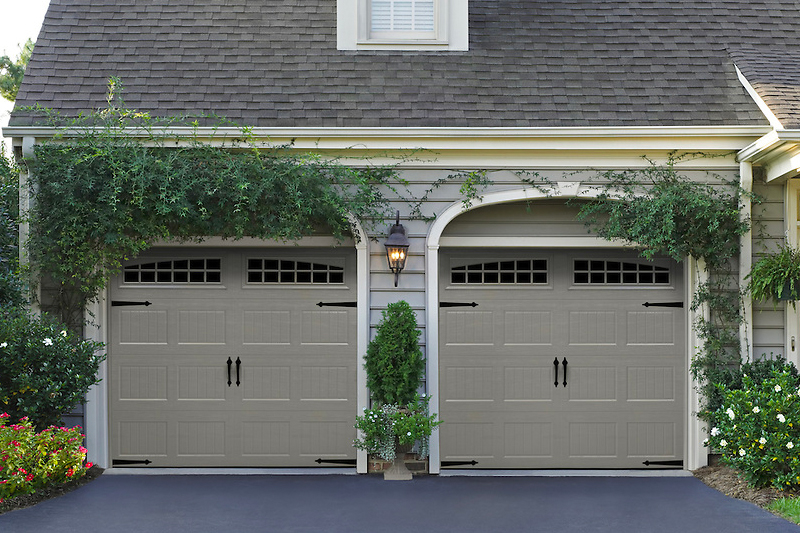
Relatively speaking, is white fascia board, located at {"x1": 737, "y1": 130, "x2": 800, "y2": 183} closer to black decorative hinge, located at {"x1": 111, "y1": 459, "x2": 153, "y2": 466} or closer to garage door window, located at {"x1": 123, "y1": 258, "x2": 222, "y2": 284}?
garage door window, located at {"x1": 123, "y1": 258, "x2": 222, "y2": 284}

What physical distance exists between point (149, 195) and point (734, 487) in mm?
5273

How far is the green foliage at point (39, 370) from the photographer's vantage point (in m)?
5.80

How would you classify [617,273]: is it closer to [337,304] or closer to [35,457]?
[337,304]

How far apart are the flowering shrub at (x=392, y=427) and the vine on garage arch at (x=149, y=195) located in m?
1.59

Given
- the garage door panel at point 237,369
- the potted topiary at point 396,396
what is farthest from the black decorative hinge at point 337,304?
the potted topiary at point 396,396

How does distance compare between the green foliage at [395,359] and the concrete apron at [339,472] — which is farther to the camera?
the concrete apron at [339,472]

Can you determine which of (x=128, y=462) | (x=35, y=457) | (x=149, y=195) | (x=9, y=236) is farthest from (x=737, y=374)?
(x=9, y=236)

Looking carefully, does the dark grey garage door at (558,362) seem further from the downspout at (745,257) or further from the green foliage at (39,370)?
the green foliage at (39,370)

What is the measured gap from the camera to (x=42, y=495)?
572 cm

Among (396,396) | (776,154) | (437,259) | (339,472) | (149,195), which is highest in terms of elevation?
(776,154)

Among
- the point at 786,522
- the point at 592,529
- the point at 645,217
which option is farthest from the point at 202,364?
the point at 786,522

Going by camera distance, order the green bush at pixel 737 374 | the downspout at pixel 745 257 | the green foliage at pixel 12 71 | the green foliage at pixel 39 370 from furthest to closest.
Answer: the green foliage at pixel 12 71
the downspout at pixel 745 257
the green bush at pixel 737 374
the green foliage at pixel 39 370

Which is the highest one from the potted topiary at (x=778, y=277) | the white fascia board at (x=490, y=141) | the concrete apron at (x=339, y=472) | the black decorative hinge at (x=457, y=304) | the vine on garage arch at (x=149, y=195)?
the white fascia board at (x=490, y=141)

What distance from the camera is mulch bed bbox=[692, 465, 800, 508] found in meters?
5.69
